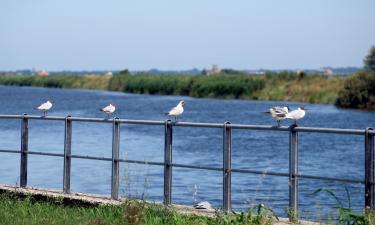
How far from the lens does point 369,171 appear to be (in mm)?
10945

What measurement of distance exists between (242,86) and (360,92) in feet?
79.9

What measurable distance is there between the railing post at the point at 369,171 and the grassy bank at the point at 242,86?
71269 millimetres

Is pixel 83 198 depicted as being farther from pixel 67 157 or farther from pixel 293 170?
pixel 293 170

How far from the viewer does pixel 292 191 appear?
11.6 metres

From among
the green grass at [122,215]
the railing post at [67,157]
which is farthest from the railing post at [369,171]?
the railing post at [67,157]

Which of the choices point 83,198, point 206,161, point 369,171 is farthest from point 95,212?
point 206,161

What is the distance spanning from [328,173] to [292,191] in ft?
66.1

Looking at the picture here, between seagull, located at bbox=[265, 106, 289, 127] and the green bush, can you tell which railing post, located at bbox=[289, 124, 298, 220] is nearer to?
seagull, located at bbox=[265, 106, 289, 127]

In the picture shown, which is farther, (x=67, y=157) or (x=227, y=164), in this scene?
(x=67, y=157)

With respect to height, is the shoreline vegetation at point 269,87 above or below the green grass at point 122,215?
above

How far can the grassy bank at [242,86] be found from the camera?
86.0 m

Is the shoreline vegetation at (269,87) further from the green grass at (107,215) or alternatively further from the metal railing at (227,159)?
the green grass at (107,215)

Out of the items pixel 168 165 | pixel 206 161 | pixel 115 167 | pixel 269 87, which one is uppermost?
pixel 269 87

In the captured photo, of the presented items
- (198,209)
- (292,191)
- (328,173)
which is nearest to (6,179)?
(198,209)
